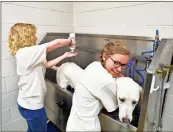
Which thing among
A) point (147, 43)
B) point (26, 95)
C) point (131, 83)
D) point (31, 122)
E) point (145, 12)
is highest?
point (145, 12)

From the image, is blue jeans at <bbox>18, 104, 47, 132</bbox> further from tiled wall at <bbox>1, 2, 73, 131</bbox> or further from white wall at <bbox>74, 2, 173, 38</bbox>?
white wall at <bbox>74, 2, 173, 38</bbox>

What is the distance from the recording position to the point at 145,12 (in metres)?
1.07

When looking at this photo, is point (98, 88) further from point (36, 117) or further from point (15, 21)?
point (15, 21)

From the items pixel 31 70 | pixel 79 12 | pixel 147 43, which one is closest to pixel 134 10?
pixel 147 43

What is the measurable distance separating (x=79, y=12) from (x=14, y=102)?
3.30ft

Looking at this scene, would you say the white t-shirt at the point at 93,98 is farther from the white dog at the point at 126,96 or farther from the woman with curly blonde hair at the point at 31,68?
the woman with curly blonde hair at the point at 31,68

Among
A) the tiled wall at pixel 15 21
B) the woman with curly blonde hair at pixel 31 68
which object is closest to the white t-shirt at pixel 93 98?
the woman with curly blonde hair at pixel 31 68

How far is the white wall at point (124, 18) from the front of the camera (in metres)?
0.99

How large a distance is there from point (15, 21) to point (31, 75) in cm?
47

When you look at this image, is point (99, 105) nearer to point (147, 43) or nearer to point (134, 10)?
point (147, 43)

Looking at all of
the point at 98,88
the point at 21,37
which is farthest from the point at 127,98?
the point at 21,37

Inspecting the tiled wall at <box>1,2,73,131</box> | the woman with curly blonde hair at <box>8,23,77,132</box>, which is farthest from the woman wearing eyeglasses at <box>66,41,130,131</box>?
the tiled wall at <box>1,2,73,131</box>

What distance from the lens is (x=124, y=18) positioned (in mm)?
1184

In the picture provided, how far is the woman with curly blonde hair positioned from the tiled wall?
152 mm
